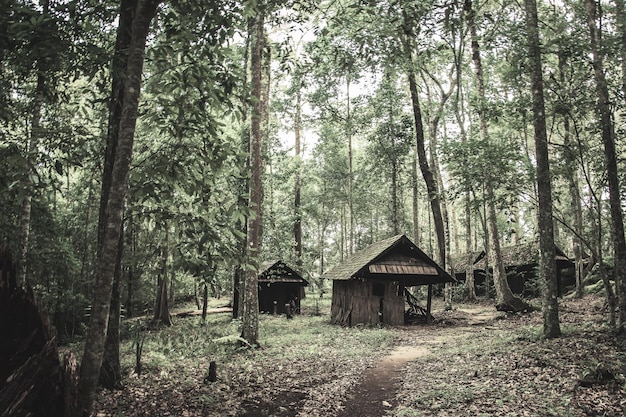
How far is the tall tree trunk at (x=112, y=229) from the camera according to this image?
4.58 meters

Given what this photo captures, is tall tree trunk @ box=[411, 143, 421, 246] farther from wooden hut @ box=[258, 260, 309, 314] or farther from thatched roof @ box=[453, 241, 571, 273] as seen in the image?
wooden hut @ box=[258, 260, 309, 314]

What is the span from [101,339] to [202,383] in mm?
4598

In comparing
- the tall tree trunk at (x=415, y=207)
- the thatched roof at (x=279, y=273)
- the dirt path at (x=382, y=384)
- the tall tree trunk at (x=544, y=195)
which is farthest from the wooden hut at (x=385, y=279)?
the tall tree trunk at (x=415, y=207)

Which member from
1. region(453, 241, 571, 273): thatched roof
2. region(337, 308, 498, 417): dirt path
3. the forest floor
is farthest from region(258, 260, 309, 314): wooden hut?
region(453, 241, 571, 273): thatched roof

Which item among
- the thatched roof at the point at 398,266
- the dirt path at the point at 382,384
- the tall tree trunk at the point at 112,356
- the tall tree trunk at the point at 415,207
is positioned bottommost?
the dirt path at the point at 382,384

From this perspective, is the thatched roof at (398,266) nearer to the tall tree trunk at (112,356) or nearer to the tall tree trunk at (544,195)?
the tall tree trunk at (544,195)

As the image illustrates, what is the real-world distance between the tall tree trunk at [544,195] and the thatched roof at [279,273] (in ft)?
45.4

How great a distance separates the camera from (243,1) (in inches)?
226

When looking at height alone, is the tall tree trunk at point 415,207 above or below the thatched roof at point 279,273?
above

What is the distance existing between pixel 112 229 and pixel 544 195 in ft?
33.2

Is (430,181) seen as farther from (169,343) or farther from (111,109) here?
(111,109)

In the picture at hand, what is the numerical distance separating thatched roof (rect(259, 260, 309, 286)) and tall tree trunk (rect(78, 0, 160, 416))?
16336 mm

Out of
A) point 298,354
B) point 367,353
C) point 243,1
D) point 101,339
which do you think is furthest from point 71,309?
point 243,1

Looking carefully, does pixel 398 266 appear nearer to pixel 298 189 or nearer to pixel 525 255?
pixel 525 255
